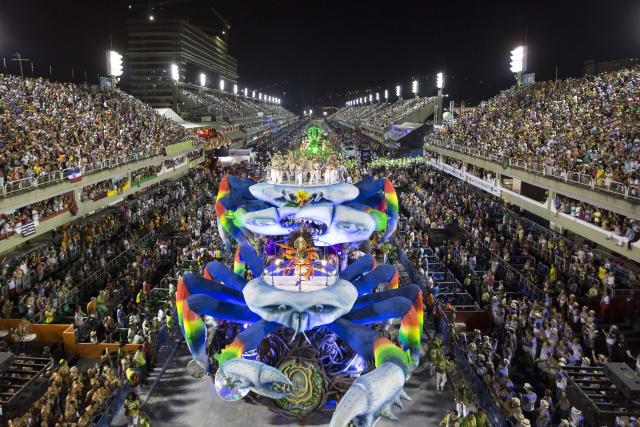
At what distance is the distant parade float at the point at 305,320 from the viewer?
1022 cm

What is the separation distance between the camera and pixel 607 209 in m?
20.8

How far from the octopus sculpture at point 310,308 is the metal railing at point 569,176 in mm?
8803

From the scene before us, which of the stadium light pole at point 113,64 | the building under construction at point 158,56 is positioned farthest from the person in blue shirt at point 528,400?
the building under construction at point 158,56

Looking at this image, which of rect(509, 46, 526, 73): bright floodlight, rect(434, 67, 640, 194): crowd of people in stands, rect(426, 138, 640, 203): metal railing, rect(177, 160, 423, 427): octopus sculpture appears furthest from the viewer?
rect(509, 46, 526, 73): bright floodlight

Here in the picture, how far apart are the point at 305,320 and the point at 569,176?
17076 mm

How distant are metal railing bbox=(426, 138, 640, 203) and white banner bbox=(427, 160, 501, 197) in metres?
1.68

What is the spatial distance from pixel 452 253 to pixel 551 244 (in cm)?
419

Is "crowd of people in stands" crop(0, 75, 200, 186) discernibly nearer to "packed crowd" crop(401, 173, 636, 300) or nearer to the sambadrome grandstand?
the sambadrome grandstand

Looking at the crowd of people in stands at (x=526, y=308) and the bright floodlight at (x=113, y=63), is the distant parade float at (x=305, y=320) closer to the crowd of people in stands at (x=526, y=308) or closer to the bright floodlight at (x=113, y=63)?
the crowd of people in stands at (x=526, y=308)

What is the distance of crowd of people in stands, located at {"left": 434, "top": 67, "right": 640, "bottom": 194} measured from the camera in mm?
23281

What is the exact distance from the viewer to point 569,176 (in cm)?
2350

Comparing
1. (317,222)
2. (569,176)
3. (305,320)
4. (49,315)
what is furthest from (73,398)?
(569,176)

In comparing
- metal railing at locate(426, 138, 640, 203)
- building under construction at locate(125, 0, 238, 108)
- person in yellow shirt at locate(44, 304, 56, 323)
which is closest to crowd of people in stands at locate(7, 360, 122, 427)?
person in yellow shirt at locate(44, 304, 56, 323)

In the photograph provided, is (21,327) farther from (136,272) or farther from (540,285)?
(540,285)
